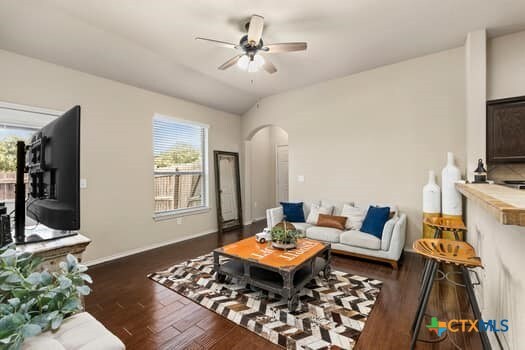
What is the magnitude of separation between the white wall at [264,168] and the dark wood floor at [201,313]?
3.40 meters

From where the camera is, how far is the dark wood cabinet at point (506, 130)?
274cm

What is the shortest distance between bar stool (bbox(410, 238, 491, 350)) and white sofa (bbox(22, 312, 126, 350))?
1.82m

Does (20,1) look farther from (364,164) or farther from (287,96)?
(364,164)

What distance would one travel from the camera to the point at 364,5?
251 centimetres

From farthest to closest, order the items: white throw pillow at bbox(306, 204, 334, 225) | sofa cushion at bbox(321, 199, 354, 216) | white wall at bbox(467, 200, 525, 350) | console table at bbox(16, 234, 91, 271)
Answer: sofa cushion at bbox(321, 199, 354, 216), white throw pillow at bbox(306, 204, 334, 225), console table at bbox(16, 234, 91, 271), white wall at bbox(467, 200, 525, 350)

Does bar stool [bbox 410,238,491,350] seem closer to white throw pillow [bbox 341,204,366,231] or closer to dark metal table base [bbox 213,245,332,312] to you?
dark metal table base [bbox 213,245,332,312]

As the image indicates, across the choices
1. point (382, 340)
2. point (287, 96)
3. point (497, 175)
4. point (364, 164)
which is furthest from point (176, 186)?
point (497, 175)

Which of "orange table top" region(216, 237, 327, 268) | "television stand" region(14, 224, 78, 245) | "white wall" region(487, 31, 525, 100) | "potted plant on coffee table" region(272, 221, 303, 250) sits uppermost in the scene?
"white wall" region(487, 31, 525, 100)

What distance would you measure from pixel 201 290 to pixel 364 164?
3.30m

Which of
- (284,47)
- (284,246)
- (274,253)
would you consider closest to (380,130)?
(284,47)

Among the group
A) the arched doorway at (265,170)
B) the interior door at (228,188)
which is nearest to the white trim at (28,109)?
the interior door at (228,188)

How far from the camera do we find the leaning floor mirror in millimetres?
5379

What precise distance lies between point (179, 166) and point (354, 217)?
11.3 feet

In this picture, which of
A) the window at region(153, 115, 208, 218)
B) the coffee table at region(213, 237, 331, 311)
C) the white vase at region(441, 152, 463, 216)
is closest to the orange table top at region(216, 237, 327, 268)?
the coffee table at region(213, 237, 331, 311)
